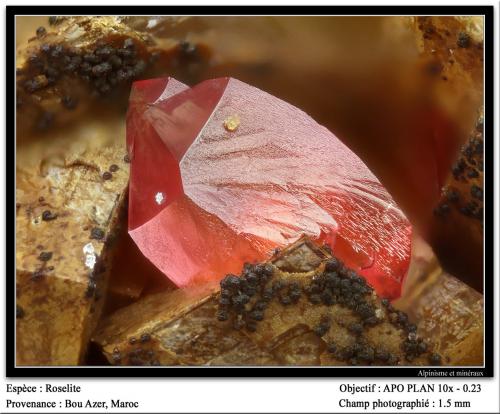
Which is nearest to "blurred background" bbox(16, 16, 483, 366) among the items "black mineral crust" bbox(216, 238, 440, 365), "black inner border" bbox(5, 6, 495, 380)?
"black inner border" bbox(5, 6, 495, 380)

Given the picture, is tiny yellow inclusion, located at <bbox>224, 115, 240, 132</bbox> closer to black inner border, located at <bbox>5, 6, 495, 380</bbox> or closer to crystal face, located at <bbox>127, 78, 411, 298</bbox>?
Result: crystal face, located at <bbox>127, 78, 411, 298</bbox>

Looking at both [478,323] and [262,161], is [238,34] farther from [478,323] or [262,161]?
[478,323]

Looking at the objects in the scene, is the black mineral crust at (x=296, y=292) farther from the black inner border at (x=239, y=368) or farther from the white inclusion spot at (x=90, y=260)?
the white inclusion spot at (x=90, y=260)

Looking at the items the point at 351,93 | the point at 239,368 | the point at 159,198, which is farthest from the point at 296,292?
the point at 351,93

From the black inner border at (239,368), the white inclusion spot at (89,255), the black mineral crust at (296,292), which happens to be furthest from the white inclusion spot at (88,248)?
the black mineral crust at (296,292)

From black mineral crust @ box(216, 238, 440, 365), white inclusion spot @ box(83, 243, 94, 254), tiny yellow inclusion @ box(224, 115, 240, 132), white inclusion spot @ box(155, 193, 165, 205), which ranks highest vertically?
tiny yellow inclusion @ box(224, 115, 240, 132)

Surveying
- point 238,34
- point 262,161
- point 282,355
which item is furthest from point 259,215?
point 238,34
